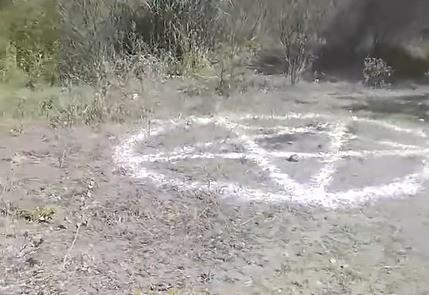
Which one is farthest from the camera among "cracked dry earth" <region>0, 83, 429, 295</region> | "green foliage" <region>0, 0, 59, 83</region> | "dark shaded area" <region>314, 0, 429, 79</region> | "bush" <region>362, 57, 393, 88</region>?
"dark shaded area" <region>314, 0, 429, 79</region>

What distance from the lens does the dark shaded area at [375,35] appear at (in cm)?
814

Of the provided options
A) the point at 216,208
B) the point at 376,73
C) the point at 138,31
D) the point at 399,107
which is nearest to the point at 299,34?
the point at 376,73

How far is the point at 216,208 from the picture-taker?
15.0 feet

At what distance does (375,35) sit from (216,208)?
181 inches

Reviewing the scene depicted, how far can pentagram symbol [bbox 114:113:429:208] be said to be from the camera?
4934mm

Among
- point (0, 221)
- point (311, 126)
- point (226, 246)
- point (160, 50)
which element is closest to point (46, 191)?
point (0, 221)

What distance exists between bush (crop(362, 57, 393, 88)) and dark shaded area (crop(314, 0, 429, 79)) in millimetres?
164

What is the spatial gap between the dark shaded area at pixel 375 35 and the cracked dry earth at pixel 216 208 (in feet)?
5.60

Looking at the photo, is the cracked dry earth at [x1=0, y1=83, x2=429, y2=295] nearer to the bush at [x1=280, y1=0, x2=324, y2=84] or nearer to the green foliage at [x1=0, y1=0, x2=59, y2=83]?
the bush at [x1=280, y1=0, x2=324, y2=84]

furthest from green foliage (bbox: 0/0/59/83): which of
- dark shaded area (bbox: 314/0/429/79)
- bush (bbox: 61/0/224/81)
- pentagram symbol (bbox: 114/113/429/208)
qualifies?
dark shaded area (bbox: 314/0/429/79)

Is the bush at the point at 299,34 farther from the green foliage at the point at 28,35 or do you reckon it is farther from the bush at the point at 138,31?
the green foliage at the point at 28,35

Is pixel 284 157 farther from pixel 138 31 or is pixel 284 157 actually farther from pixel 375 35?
pixel 375 35

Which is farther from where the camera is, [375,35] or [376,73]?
[375,35]

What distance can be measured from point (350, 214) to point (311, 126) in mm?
1795
